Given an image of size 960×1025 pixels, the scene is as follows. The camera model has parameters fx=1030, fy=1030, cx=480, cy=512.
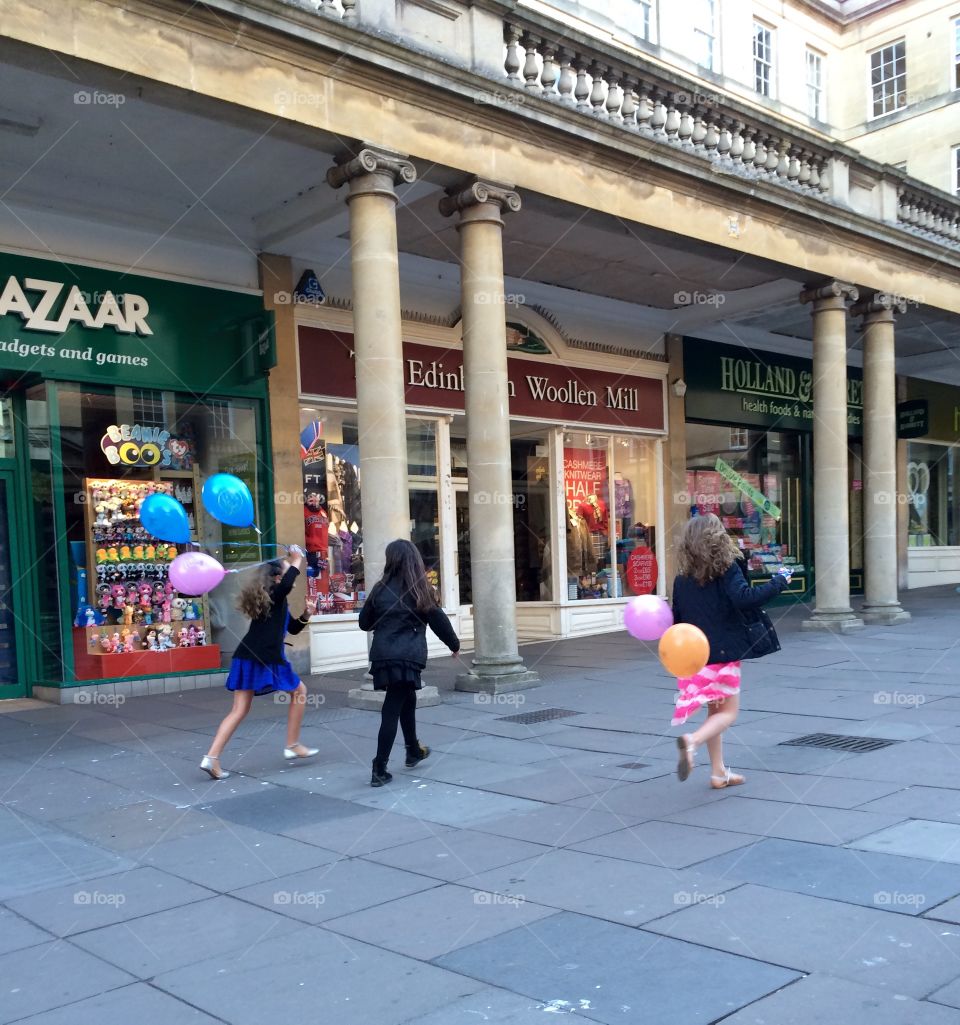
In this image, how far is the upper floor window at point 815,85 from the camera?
20.6 meters

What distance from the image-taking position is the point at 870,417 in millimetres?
15688

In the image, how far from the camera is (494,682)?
1027 centimetres

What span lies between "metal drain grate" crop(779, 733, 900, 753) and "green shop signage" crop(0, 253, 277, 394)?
6.99 metres

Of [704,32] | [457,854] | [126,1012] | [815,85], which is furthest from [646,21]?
[126,1012]

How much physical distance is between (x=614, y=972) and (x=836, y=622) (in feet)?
38.8

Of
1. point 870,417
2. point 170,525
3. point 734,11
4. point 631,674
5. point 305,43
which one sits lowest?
point 631,674

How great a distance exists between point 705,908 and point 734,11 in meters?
17.5

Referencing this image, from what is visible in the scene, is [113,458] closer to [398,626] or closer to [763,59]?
[398,626]

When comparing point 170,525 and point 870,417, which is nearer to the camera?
point 170,525

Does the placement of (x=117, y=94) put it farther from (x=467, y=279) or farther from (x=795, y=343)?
(x=795, y=343)

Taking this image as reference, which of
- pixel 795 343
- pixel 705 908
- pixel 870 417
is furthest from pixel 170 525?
pixel 795 343

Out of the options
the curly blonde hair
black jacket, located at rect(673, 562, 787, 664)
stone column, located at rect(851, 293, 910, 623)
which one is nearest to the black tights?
the curly blonde hair

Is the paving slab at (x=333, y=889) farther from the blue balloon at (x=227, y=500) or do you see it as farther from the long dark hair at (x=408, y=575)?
the blue balloon at (x=227, y=500)

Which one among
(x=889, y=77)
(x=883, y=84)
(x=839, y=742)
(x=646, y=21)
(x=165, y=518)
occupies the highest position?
(x=889, y=77)
